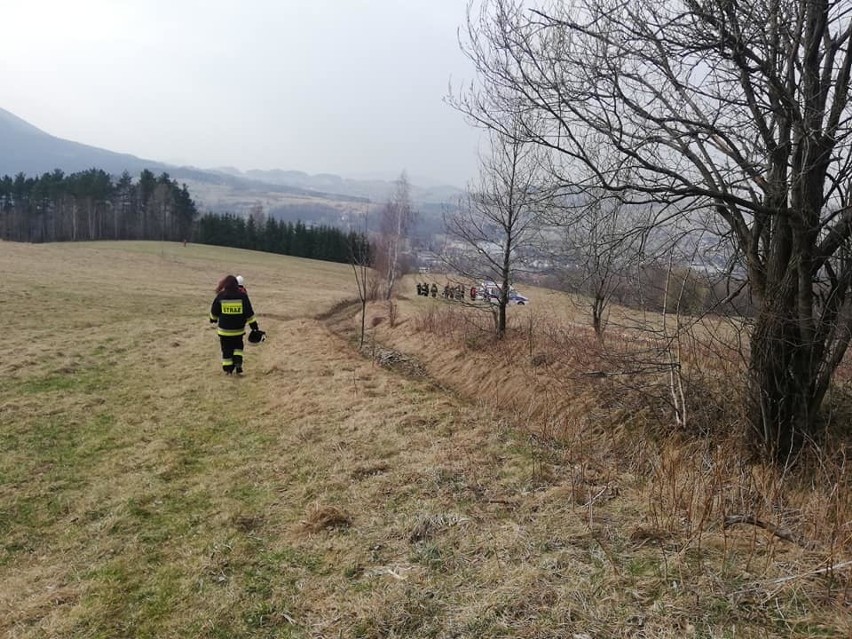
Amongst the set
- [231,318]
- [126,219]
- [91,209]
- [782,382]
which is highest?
[91,209]

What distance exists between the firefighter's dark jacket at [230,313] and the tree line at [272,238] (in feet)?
199

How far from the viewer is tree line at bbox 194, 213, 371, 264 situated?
2766 inches

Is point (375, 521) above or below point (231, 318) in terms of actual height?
below

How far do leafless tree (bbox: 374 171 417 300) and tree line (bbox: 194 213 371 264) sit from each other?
1504 inches

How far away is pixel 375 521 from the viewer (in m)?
4.30

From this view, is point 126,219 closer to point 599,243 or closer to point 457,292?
point 457,292

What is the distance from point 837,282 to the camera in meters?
5.29

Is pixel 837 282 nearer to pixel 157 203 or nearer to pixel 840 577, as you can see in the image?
pixel 840 577

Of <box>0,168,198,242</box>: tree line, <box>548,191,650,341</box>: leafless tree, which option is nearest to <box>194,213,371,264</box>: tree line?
<box>0,168,198,242</box>: tree line

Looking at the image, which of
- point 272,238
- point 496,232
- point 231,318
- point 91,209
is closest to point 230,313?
point 231,318

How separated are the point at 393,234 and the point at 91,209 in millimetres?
56729

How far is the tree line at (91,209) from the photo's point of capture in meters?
66.1

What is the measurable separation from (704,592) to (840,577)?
2.55ft

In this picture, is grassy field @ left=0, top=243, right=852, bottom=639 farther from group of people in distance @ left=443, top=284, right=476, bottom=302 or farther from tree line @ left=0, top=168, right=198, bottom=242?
tree line @ left=0, top=168, right=198, bottom=242
